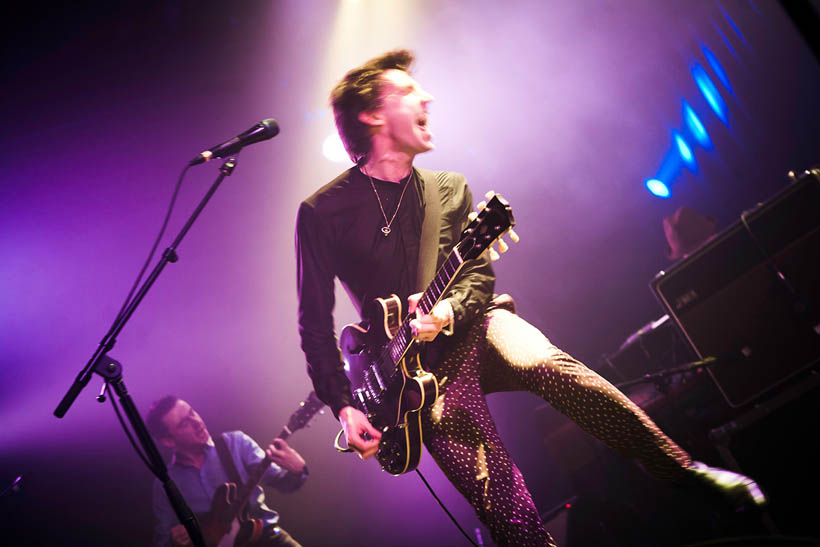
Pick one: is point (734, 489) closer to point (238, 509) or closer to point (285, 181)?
point (238, 509)

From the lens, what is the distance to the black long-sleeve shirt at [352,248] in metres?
2.44

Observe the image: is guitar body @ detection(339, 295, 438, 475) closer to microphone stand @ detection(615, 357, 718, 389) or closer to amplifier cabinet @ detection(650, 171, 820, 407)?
microphone stand @ detection(615, 357, 718, 389)

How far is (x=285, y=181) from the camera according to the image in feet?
15.6

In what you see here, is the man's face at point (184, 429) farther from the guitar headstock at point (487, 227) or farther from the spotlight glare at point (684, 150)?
the spotlight glare at point (684, 150)

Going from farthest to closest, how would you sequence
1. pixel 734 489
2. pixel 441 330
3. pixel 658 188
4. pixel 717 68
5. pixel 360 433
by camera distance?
1. pixel 658 188
2. pixel 717 68
3. pixel 360 433
4. pixel 441 330
5. pixel 734 489

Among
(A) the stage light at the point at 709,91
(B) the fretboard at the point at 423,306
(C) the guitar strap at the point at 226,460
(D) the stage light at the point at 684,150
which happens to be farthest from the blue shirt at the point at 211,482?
(A) the stage light at the point at 709,91

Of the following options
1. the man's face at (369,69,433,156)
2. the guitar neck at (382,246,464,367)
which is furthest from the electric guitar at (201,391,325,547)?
the man's face at (369,69,433,156)

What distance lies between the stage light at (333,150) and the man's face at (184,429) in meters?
2.99

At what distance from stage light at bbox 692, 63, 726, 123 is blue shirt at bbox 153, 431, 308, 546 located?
6295 millimetres

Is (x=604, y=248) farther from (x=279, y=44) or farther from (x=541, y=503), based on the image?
(x=279, y=44)

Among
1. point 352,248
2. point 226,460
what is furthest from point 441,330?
point 226,460

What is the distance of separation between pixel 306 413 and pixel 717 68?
615cm

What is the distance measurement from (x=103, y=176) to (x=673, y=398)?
530 centimetres

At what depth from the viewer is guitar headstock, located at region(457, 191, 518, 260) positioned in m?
1.80
